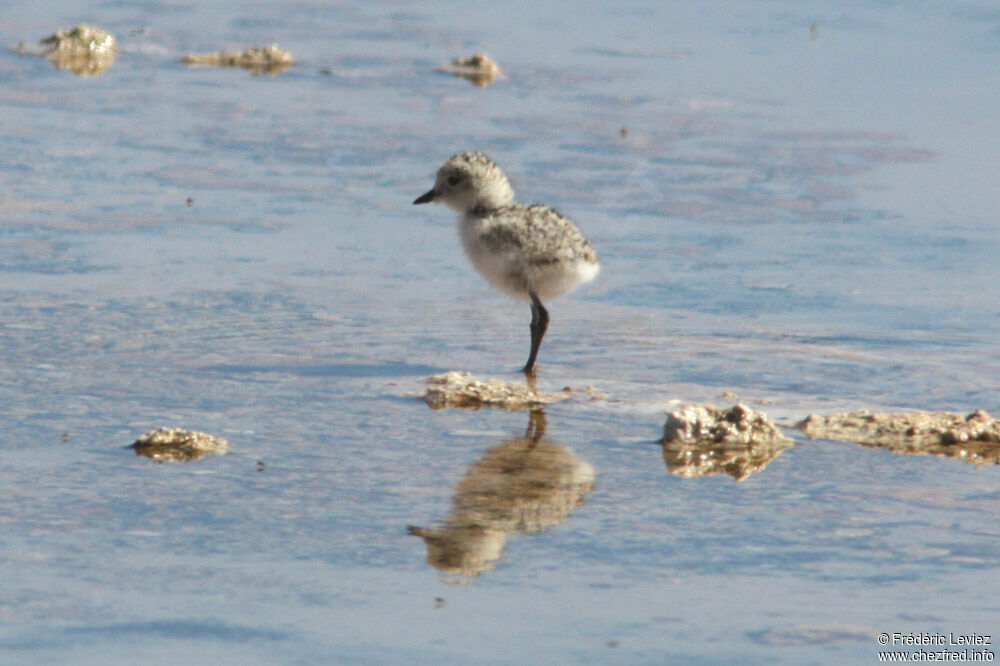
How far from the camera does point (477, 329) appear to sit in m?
7.35

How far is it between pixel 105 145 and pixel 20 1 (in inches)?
213

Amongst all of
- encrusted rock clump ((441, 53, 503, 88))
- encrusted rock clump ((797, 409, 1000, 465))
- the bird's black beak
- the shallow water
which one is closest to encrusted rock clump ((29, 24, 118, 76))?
the shallow water

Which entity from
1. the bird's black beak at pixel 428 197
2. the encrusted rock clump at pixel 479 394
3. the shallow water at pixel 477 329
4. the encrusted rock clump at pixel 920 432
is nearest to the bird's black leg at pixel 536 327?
the shallow water at pixel 477 329

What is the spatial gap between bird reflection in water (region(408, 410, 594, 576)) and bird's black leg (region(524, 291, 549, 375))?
0.86 m

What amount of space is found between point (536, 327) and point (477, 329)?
551mm

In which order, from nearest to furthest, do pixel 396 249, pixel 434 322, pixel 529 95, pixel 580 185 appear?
pixel 434 322, pixel 396 249, pixel 580 185, pixel 529 95

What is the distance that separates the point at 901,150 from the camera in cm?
1044

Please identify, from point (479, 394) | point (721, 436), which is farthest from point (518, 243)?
point (721, 436)

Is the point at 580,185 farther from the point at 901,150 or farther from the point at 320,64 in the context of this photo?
the point at 320,64

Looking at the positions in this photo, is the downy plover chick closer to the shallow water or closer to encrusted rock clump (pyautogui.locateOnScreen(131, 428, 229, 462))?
the shallow water

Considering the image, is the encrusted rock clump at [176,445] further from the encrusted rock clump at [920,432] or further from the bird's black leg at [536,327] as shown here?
the encrusted rock clump at [920,432]

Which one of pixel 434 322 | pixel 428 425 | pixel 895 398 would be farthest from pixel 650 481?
pixel 434 322

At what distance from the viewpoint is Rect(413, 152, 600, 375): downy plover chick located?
22.6 ft

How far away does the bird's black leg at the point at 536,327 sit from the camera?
6719 mm
